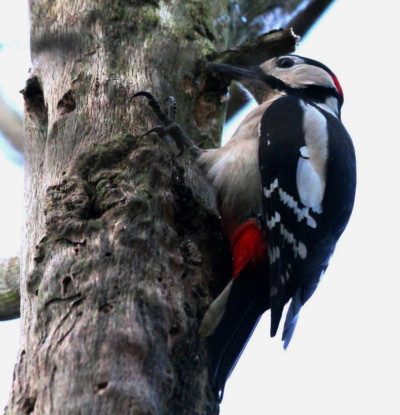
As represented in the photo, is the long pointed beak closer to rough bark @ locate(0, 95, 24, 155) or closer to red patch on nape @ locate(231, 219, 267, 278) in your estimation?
red patch on nape @ locate(231, 219, 267, 278)

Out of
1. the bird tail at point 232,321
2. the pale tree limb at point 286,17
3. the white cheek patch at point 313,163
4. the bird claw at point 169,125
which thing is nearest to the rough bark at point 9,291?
the bird claw at point 169,125

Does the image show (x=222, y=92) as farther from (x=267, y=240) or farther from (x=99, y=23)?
(x=267, y=240)

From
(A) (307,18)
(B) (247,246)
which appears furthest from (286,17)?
(B) (247,246)

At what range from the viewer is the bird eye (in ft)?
11.7

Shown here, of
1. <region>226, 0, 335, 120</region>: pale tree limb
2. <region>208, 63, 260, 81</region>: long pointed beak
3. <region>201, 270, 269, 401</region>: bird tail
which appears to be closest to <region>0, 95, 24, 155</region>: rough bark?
<region>226, 0, 335, 120</region>: pale tree limb

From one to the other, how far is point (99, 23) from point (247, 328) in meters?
1.20

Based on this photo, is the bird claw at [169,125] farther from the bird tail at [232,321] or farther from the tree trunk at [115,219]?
the bird tail at [232,321]

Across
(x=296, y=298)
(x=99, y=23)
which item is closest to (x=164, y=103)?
(x=99, y=23)

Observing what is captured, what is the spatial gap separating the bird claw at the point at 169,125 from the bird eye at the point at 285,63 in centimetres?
92

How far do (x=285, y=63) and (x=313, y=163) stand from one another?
2.83ft

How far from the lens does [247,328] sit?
245 centimetres

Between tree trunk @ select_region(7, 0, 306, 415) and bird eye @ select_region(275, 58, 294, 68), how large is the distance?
0.44m

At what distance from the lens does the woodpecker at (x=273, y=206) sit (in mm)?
2396

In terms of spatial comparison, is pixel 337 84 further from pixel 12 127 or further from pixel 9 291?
pixel 9 291
